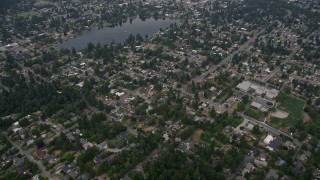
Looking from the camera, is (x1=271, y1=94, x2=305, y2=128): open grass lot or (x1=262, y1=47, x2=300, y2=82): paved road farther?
(x1=262, y1=47, x2=300, y2=82): paved road

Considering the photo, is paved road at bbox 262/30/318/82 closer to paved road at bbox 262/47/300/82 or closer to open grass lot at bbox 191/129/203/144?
paved road at bbox 262/47/300/82

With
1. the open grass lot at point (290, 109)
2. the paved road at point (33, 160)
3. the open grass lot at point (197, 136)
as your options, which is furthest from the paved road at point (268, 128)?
the paved road at point (33, 160)

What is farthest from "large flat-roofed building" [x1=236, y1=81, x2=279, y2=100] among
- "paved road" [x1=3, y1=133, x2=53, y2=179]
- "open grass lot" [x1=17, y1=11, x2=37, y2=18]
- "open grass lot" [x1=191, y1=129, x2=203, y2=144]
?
"open grass lot" [x1=17, y1=11, x2=37, y2=18]

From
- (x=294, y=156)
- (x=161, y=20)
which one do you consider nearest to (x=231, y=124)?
(x=294, y=156)

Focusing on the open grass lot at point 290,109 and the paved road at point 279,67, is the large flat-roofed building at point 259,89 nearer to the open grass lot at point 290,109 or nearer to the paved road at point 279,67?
the open grass lot at point 290,109

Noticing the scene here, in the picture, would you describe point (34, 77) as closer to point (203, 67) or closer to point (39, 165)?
point (39, 165)
